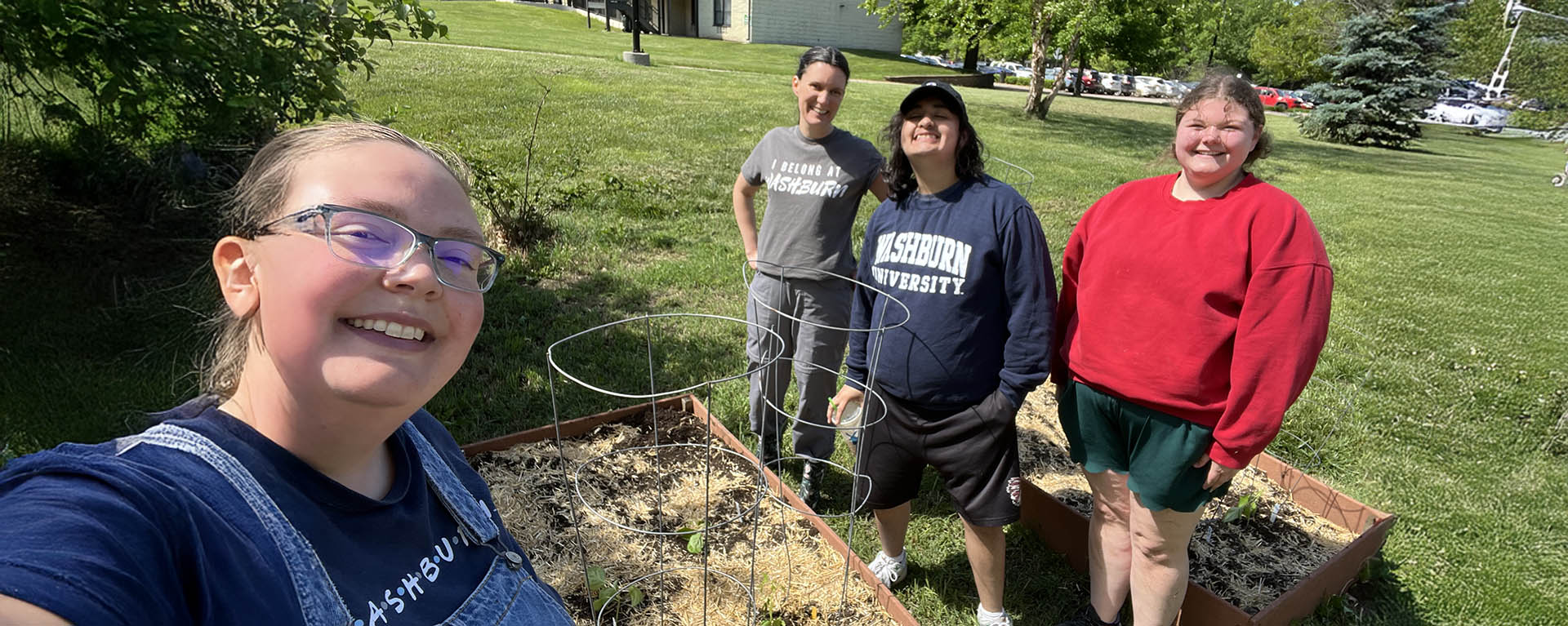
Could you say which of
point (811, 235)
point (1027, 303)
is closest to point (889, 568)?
point (1027, 303)

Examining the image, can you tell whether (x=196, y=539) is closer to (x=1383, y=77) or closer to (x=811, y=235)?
(x=811, y=235)

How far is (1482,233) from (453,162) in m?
14.1

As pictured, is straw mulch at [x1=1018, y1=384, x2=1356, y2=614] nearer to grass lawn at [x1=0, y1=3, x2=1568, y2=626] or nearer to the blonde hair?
grass lawn at [x1=0, y1=3, x2=1568, y2=626]

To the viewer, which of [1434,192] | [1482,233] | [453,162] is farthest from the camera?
[1434,192]

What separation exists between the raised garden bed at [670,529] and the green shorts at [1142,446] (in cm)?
86

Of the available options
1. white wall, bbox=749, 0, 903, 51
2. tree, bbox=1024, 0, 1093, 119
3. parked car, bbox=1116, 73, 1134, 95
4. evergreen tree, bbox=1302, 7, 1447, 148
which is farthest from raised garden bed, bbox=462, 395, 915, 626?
parked car, bbox=1116, 73, 1134, 95

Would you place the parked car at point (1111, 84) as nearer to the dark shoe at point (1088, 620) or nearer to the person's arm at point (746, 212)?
the person's arm at point (746, 212)

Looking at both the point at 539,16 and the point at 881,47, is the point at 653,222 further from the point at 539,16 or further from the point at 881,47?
the point at 881,47

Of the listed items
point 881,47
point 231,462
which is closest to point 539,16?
point 881,47

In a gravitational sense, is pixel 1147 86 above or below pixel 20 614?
below

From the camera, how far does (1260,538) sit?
3.33 m

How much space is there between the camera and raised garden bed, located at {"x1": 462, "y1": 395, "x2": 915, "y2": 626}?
278 centimetres

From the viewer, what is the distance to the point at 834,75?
9.95ft

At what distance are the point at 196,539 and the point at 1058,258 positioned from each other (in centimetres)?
737
